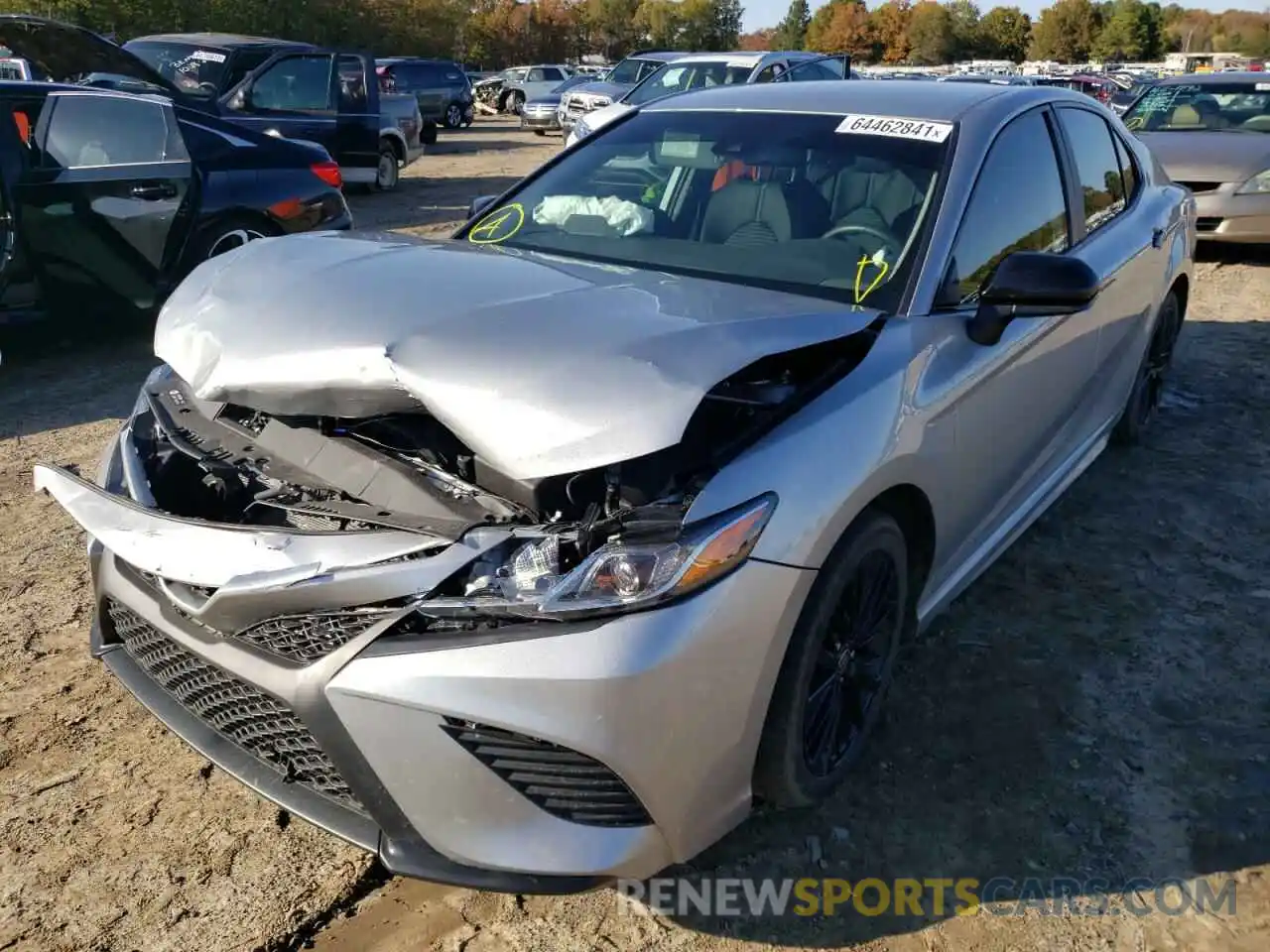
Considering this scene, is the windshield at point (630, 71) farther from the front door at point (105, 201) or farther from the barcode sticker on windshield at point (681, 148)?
the barcode sticker on windshield at point (681, 148)

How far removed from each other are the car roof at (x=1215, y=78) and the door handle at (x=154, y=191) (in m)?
9.48

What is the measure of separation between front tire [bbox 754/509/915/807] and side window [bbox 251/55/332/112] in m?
10.7

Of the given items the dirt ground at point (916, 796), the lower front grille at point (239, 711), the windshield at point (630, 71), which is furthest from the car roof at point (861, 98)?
the windshield at point (630, 71)

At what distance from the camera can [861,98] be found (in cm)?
359

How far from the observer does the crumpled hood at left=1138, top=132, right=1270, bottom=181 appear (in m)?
9.27

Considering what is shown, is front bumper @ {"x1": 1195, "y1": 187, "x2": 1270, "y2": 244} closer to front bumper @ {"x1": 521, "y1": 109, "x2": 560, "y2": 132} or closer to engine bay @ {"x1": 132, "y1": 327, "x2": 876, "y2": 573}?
engine bay @ {"x1": 132, "y1": 327, "x2": 876, "y2": 573}

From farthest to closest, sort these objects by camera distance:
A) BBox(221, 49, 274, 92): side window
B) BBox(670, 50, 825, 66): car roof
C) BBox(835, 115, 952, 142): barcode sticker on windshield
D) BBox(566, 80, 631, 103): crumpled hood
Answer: BBox(566, 80, 631, 103): crumpled hood → BBox(670, 50, 825, 66): car roof → BBox(221, 49, 274, 92): side window → BBox(835, 115, 952, 142): barcode sticker on windshield

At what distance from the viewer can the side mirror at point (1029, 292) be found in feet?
9.37

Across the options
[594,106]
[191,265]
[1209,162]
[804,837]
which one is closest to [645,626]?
[804,837]

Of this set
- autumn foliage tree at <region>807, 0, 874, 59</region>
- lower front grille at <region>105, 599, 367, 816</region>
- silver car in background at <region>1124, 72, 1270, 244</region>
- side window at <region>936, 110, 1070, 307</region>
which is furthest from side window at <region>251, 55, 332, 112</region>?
autumn foliage tree at <region>807, 0, 874, 59</region>

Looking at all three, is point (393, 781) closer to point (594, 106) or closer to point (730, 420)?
point (730, 420)

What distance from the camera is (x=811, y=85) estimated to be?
3852 mm

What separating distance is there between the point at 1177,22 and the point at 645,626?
120 metres

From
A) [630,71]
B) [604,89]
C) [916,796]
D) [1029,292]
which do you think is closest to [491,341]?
[1029,292]
